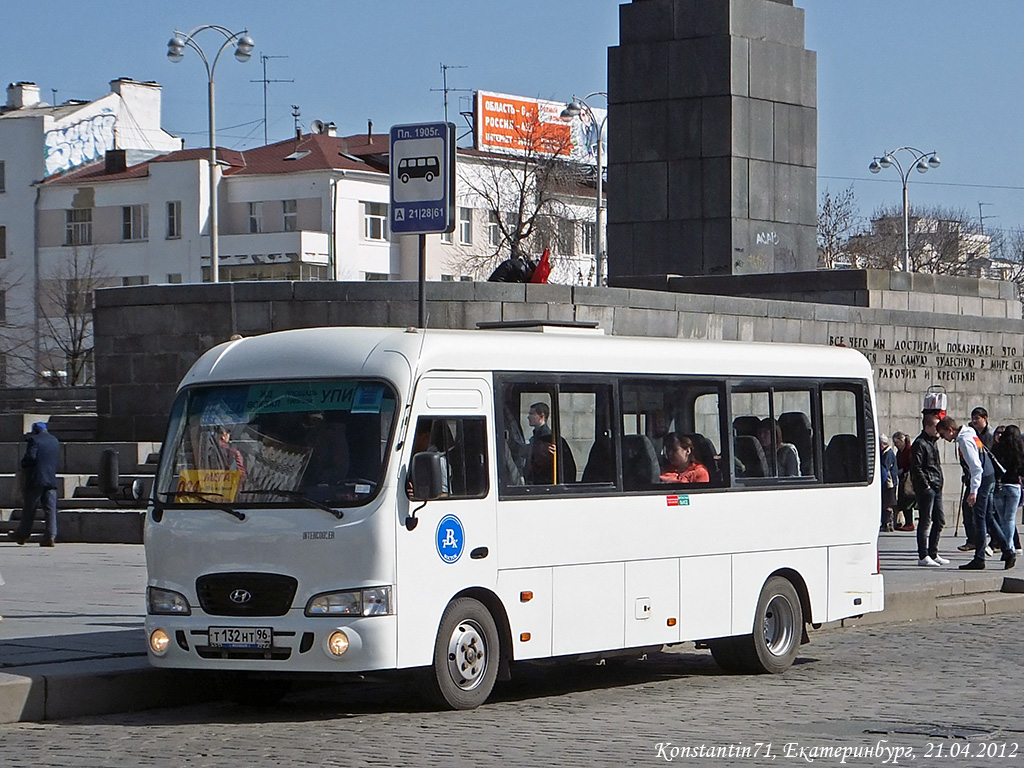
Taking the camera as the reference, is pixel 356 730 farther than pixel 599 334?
No

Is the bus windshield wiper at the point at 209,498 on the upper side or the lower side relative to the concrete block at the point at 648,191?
lower

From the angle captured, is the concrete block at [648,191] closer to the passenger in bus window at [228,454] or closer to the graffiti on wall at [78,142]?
the passenger in bus window at [228,454]

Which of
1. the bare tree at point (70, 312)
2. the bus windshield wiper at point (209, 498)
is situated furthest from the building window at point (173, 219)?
the bus windshield wiper at point (209, 498)

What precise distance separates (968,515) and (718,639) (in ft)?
32.6

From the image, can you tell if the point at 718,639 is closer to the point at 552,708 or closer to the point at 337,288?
the point at 552,708

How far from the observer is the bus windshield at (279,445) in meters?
10.1

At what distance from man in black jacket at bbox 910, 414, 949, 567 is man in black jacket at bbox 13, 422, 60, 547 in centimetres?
1017

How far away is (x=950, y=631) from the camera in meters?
15.3

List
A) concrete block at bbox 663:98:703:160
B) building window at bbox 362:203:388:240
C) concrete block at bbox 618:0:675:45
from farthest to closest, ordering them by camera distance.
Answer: building window at bbox 362:203:388:240
concrete block at bbox 618:0:675:45
concrete block at bbox 663:98:703:160

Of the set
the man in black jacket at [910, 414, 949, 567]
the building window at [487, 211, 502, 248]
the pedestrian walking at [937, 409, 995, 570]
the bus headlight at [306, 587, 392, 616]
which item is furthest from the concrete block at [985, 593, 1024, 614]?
the building window at [487, 211, 502, 248]

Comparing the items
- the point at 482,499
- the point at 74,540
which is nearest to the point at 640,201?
the point at 74,540

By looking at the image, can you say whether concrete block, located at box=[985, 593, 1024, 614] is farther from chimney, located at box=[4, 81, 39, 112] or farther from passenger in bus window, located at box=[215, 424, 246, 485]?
chimney, located at box=[4, 81, 39, 112]

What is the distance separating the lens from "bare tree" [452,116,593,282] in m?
65.8

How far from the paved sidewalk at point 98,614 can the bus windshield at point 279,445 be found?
118 cm
